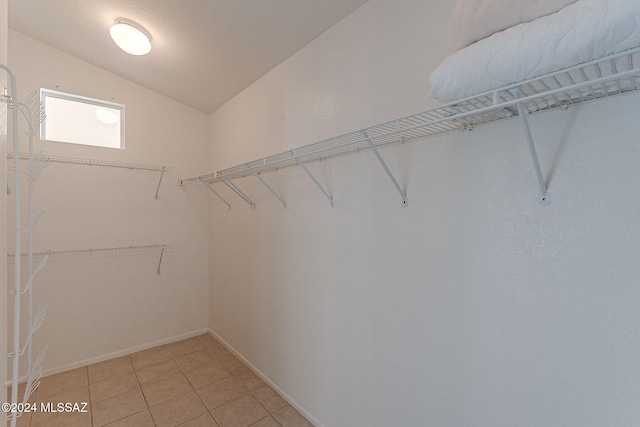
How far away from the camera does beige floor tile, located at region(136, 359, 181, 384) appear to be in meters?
2.29

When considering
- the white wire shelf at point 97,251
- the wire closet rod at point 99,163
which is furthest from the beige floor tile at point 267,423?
the wire closet rod at point 99,163

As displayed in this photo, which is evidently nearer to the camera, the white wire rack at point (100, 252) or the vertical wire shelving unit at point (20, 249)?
the vertical wire shelving unit at point (20, 249)

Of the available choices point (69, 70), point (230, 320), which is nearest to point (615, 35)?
point (230, 320)

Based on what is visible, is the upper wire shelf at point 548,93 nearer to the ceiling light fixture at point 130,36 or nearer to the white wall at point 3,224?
the white wall at point 3,224

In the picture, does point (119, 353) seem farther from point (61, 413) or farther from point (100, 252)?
point (100, 252)

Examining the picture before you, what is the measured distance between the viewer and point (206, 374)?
2342 mm

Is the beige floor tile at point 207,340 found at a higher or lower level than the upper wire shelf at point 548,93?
lower

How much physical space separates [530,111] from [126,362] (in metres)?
3.47

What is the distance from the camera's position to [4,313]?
1072 mm

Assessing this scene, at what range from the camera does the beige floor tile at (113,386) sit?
2.07 m

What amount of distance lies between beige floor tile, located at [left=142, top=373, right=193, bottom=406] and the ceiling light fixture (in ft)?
8.46

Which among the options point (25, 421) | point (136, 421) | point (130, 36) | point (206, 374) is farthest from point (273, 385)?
point (130, 36)

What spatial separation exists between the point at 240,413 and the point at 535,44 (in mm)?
2457

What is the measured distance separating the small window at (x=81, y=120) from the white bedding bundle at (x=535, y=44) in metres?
3.01
